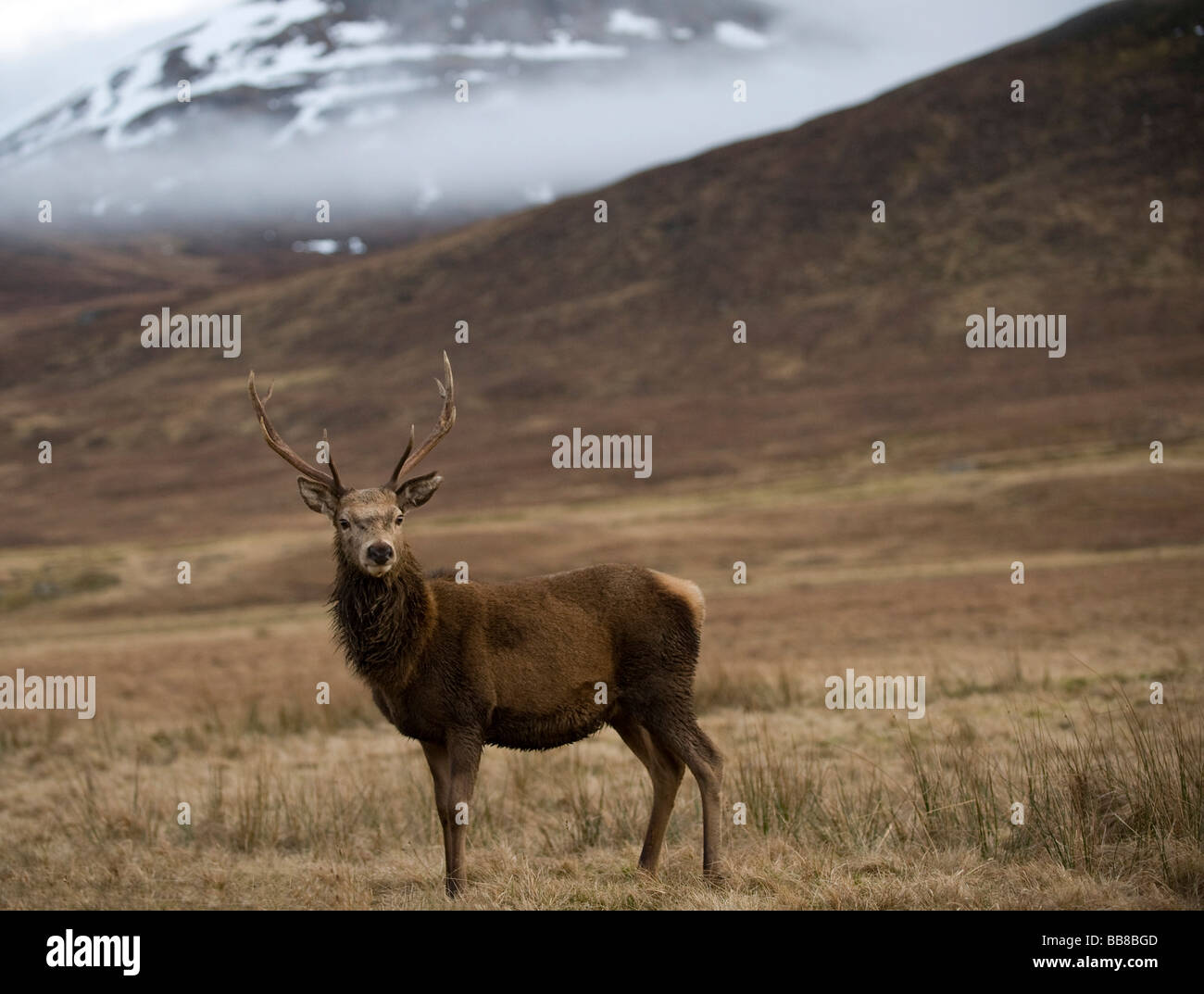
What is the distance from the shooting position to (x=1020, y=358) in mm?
76312

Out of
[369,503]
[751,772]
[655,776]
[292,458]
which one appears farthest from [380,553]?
[751,772]

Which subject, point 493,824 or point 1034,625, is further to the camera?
point 1034,625

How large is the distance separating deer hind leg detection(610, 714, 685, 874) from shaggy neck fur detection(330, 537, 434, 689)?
1389mm

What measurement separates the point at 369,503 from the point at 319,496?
522 millimetres

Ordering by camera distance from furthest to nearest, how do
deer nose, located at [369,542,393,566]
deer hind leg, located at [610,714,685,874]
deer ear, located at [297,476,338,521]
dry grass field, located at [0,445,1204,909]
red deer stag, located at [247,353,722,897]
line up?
deer ear, located at [297,476,338,521] → deer hind leg, located at [610,714,685,874] → red deer stag, located at [247,353,722,897] → dry grass field, located at [0,445,1204,909] → deer nose, located at [369,542,393,566]

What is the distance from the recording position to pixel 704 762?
7758 millimetres

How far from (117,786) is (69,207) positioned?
197680mm

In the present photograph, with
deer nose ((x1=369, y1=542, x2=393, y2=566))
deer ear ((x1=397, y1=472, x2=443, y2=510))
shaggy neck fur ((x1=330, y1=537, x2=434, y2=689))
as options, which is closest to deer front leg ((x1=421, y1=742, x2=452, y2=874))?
shaggy neck fur ((x1=330, y1=537, x2=434, y2=689))

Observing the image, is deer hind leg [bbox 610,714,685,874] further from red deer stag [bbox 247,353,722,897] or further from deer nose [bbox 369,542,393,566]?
deer nose [bbox 369,542,393,566]

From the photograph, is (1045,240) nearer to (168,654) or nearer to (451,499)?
(451,499)

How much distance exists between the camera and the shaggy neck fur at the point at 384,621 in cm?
771

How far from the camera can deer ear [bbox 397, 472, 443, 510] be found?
7988mm

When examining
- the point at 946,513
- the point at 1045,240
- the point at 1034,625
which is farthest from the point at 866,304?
the point at 1034,625

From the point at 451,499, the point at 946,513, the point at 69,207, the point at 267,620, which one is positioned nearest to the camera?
the point at 267,620
